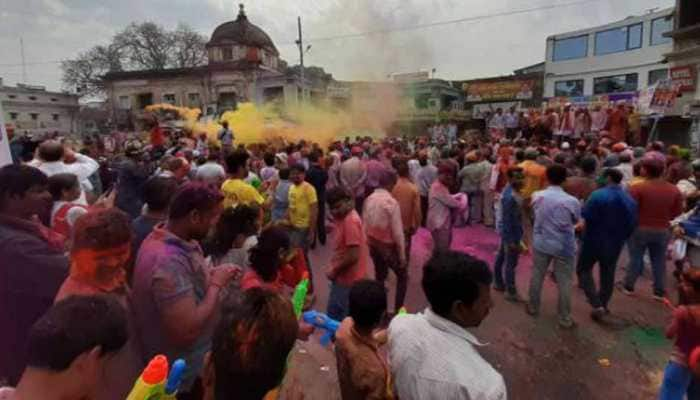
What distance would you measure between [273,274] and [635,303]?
5183 millimetres

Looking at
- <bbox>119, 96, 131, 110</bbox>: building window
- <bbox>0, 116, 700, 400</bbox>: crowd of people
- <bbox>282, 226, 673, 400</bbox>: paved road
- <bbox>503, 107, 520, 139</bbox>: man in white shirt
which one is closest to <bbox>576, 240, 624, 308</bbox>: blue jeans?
<bbox>0, 116, 700, 400</bbox>: crowd of people

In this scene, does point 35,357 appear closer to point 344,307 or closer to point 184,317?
point 184,317

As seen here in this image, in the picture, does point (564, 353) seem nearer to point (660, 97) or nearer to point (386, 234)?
point (386, 234)

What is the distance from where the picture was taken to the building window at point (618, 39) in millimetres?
32969

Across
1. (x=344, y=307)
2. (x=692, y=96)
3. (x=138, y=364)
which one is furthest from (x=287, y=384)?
(x=692, y=96)

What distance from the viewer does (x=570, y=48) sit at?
3625 centimetres

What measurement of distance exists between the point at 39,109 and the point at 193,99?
56.4 feet

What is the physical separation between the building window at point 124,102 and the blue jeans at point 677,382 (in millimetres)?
45155

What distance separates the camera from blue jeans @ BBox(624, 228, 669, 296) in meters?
5.58

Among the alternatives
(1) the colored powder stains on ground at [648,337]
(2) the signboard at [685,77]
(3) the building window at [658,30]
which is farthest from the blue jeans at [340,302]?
(3) the building window at [658,30]

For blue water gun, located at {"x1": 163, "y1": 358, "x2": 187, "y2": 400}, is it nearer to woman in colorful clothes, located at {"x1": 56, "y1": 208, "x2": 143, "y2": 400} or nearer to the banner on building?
woman in colorful clothes, located at {"x1": 56, "y1": 208, "x2": 143, "y2": 400}

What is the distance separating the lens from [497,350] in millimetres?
4672

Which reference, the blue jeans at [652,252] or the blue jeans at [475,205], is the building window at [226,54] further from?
the blue jeans at [652,252]

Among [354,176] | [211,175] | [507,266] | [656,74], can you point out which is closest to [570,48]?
[656,74]
